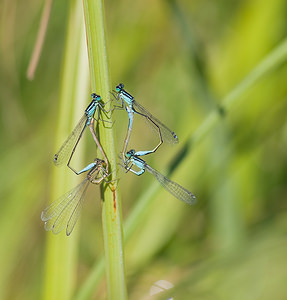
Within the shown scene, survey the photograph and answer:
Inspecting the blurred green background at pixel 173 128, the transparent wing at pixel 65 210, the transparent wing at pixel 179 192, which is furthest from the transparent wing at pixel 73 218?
the blurred green background at pixel 173 128

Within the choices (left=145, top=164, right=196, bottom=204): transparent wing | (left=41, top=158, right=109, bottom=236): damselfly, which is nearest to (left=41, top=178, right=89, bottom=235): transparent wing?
(left=41, top=158, right=109, bottom=236): damselfly

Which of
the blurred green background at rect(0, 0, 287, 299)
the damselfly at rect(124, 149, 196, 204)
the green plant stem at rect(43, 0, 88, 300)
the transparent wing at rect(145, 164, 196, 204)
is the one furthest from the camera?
the blurred green background at rect(0, 0, 287, 299)

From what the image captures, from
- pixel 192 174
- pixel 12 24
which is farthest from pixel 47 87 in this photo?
pixel 192 174

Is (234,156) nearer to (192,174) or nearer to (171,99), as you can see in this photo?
(192,174)

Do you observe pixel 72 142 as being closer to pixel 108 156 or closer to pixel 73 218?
pixel 73 218

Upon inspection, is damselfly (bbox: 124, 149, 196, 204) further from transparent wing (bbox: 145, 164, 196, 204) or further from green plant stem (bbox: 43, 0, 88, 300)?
green plant stem (bbox: 43, 0, 88, 300)

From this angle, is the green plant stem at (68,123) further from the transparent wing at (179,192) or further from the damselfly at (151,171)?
the transparent wing at (179,192)
